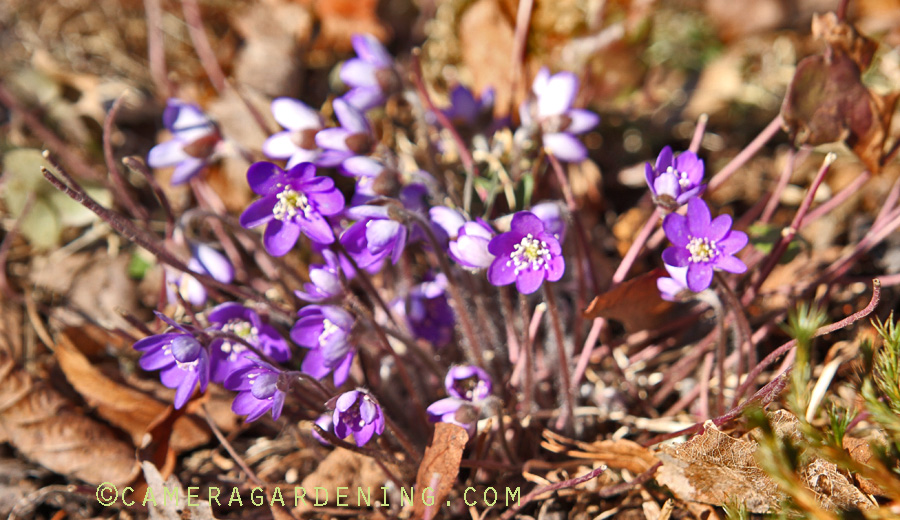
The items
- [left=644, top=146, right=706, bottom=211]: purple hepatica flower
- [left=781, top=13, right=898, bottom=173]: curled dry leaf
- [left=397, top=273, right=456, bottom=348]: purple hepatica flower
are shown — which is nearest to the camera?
[left=644, top=146, right=706, bottom=211]: purple hepatica flower

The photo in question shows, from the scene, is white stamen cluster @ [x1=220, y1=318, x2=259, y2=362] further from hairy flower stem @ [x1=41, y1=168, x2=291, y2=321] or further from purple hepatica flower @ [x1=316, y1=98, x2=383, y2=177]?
purple hepatica flower @ [x1=316, y1=98, x2=383, y2=177]

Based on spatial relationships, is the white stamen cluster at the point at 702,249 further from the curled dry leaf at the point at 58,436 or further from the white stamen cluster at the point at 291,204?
the curled dry leaf at the point at 58,436

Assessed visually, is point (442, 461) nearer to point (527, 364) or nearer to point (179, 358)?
point (527, 364)

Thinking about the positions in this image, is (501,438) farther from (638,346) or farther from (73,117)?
(73,117)

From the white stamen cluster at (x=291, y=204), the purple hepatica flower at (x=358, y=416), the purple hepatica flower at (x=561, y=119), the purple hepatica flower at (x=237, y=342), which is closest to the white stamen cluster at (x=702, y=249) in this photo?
the purple hepatica flower at (x=561, y=119)

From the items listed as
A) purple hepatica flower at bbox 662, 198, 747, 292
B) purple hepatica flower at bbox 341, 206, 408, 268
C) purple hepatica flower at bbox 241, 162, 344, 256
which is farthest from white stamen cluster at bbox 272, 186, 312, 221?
purple hepatica flower at bbox 662, 198, 747, 292

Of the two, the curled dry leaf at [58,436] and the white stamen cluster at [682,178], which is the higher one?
the white stamen cluster at [682,178]

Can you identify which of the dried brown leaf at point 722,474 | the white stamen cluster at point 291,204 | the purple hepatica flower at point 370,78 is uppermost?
the purple hepatica flower at point 370,78

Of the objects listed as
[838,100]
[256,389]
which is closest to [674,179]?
[838,100]
